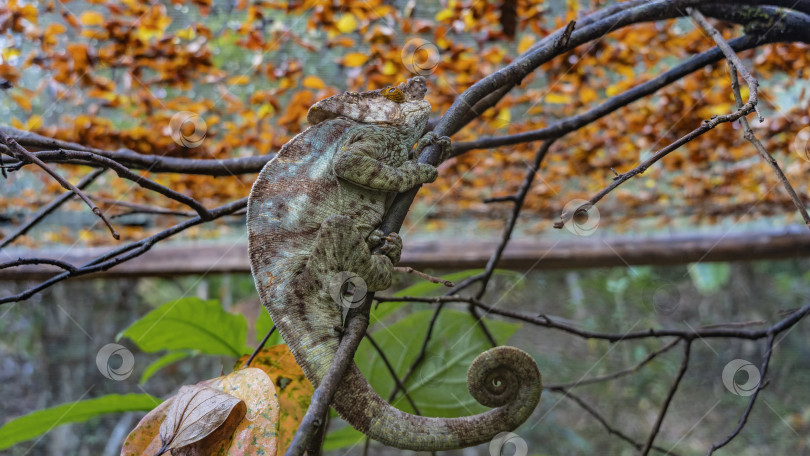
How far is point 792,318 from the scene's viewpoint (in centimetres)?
127

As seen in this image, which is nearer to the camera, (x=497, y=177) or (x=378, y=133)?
(x=378, y=133)

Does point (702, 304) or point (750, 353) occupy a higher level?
point (702, 304)

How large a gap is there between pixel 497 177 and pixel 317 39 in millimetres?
1635

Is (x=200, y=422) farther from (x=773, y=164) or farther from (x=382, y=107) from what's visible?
(x=773, y=164)

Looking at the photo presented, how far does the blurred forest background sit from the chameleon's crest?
0.55ft

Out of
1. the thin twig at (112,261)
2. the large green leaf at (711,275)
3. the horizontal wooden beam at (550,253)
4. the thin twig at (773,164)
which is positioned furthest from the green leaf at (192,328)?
the large green leaf at (711,275)

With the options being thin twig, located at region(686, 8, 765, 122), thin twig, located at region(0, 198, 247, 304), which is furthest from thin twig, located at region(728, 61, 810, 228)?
thin twig, located at region(0, 198, 247, 304)

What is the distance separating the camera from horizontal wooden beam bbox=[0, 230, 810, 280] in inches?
147

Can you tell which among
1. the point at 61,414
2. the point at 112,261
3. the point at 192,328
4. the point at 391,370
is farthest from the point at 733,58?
the point at 61,414

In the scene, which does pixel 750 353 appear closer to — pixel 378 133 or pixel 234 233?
pixel 234 233

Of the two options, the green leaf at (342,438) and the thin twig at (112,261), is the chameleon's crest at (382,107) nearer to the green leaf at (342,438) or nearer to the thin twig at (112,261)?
the thin twig at (112,261)

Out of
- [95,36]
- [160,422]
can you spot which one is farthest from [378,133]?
[95,36]

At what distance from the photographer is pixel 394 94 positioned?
1333 millimetres

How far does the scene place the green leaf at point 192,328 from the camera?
1416mm
